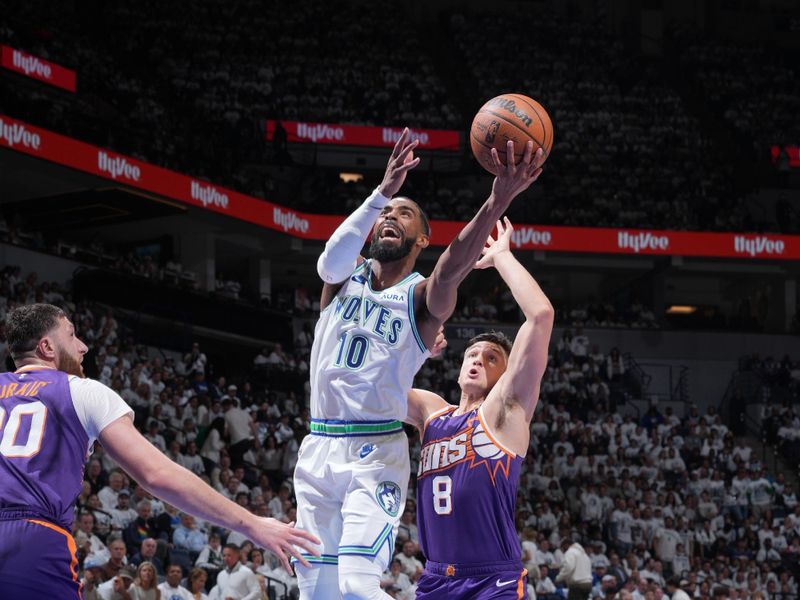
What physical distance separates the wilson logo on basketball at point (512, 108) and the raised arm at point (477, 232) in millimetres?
284

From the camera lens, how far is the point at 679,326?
35375mm

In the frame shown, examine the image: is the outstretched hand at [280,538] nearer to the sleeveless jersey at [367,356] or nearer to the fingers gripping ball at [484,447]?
the sleeveless jersey at [367,356]

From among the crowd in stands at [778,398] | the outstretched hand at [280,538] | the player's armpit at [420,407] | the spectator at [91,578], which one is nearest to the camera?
the outstretched hand at [280,538]

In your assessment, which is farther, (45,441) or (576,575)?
(576,575)

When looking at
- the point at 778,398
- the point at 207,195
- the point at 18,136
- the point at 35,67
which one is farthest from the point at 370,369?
the point at 778,398

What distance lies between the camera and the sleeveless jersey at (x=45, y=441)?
4.38m

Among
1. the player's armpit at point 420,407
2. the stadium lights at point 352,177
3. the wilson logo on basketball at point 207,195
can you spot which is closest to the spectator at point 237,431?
the wilson logo on basketball at point 207,195

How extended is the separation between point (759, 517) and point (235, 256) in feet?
53.1

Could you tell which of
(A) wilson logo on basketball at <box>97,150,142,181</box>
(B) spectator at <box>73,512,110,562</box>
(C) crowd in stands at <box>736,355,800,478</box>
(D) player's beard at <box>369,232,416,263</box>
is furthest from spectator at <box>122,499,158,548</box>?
(C) crowd in stands at <box>736,355,800,478</box>

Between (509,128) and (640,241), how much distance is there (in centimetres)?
2721

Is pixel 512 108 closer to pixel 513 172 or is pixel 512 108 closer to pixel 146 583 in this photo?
pixel 513 172

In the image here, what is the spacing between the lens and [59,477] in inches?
175

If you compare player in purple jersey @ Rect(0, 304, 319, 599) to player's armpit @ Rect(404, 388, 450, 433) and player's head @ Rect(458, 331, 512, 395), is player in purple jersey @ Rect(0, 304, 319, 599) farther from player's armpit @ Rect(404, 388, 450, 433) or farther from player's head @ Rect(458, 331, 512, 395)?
player's head @ Rect(458, 331, 512, 395)

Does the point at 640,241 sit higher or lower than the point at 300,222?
lower
